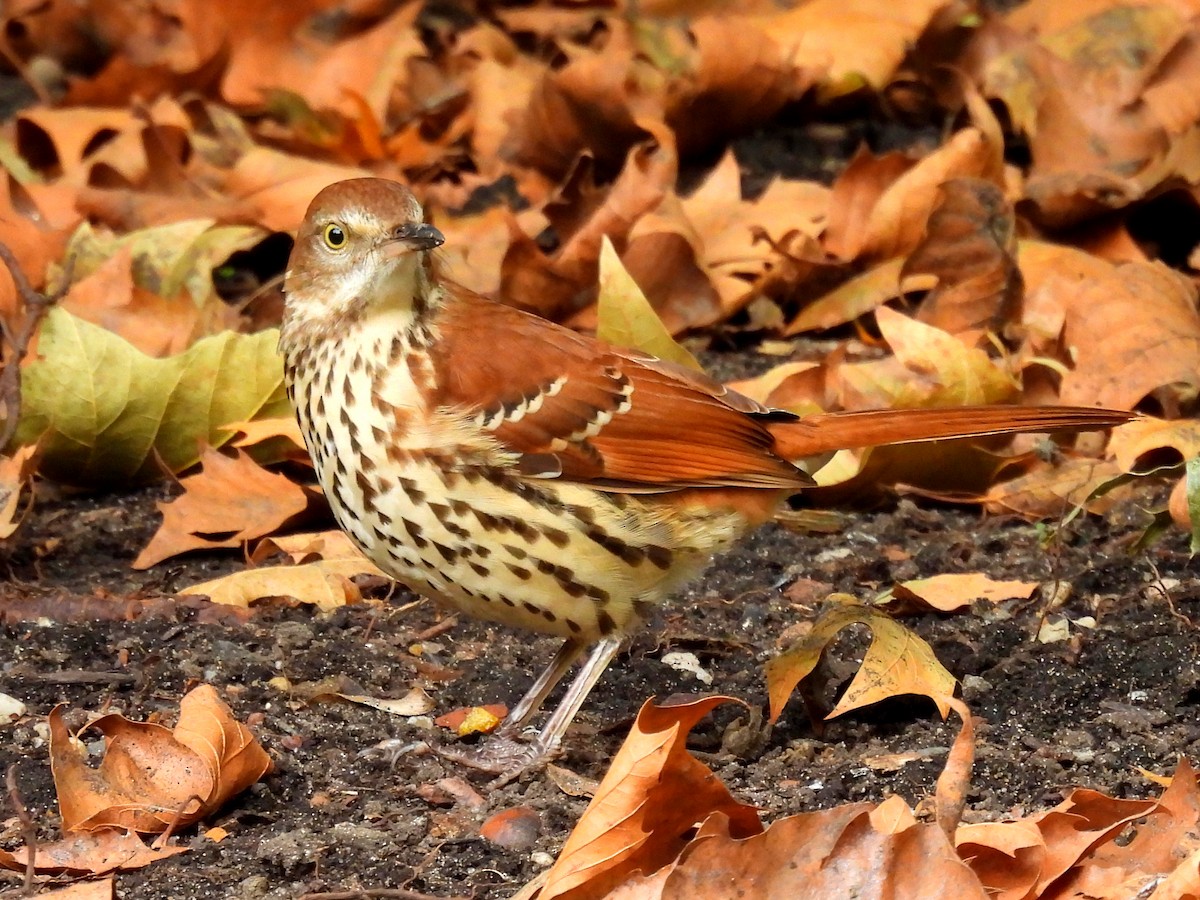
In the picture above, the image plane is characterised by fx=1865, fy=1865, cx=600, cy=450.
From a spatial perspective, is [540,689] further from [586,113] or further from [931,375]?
[586,113]

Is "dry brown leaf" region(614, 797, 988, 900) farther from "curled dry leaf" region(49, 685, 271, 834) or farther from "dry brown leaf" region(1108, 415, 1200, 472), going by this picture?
"dry brown leaf" region(1108, 415, 1200, 472)

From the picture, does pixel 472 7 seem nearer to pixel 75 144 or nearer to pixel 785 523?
pixel 75 144

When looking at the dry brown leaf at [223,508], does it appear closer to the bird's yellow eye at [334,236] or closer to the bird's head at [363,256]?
the bird's head at [363,256]

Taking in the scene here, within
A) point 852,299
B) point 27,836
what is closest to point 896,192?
point 852,299

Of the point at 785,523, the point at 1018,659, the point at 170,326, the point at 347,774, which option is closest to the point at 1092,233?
the point at 785,523

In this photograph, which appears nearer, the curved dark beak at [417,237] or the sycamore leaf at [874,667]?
the sycamore leaf at [874,667]

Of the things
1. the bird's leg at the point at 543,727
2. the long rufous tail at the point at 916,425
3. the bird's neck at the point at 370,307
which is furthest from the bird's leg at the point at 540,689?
the bird's neck at the point at 370,307
